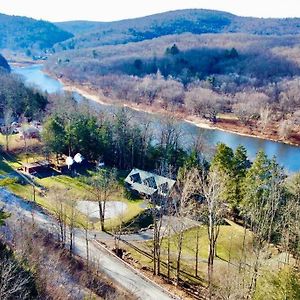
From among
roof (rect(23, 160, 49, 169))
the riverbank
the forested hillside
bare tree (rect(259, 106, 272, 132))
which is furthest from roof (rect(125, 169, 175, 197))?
bare tree (rect(259, 106, 272, 132))

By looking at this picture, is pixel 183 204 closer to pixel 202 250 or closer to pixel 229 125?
pixel 202 250

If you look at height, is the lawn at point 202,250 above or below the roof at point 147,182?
below

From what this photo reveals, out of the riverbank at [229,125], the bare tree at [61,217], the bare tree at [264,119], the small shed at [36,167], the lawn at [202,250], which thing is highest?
the bare tree at [61,217]

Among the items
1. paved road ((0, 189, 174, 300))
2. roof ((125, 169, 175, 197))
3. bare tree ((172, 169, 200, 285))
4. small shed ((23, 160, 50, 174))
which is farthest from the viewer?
small shed ((23, 160, 50, 174))

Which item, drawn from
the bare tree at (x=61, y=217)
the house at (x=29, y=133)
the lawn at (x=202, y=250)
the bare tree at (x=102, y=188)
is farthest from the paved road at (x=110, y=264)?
the house at (x=29, y=133)

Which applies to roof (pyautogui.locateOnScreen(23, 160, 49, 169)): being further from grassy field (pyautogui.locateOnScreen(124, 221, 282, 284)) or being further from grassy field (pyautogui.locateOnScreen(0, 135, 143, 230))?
grassy field (pyautogui.locateOnScreen(124, 221, 282, 284))

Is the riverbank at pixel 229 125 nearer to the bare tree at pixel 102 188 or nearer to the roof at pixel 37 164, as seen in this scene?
the roof at pixel 37 164
